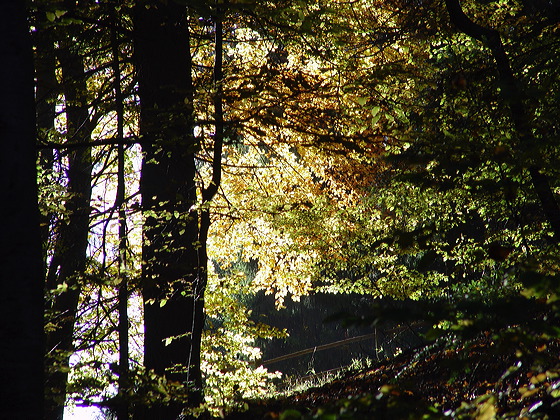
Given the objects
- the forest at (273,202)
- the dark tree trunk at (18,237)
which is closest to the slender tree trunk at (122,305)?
the forest at (273,202)

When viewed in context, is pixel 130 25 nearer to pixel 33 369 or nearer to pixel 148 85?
pixel 148 85

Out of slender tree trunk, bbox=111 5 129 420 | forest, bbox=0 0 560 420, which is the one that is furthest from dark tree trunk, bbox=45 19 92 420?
slender tree trunk, bbox=111 5 129 420

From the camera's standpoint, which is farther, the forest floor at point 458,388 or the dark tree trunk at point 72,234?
the dark tree trunk at point 72,234

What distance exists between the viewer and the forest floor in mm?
1820

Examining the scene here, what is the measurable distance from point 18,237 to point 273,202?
4128 mm

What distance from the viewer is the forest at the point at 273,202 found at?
82.7 inches

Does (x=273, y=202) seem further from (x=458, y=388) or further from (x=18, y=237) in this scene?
(x=18, y=237)

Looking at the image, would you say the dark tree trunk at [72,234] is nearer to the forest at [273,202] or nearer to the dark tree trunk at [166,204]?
the forest at [273,202]

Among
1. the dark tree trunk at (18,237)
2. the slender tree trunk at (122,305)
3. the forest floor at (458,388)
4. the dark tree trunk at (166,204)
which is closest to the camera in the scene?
the forest floor at (458,388)

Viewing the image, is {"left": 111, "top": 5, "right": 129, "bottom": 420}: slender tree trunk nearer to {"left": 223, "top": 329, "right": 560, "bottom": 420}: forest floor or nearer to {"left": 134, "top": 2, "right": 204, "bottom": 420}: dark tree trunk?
{"left": 134, "top": 2, "right": 204, "bottom": 420}: dark tree trunk

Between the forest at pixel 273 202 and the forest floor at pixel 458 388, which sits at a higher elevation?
the forest at pixel 273 202

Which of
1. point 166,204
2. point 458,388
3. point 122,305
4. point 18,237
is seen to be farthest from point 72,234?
point 18,237

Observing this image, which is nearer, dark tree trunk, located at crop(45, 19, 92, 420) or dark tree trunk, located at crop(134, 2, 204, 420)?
dark tree trunk, located at crop(134, 2, 204, 420)

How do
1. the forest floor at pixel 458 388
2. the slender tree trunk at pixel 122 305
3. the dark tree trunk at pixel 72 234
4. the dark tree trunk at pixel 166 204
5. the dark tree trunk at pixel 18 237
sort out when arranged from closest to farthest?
the forest floor at pixel 458 388
the dark tree trunk at pixel 18 237
the slender tree trunk at pixel 122 305
the dark tree trunk at pixel 166 204
the dark tree trunk at pixel 72 234
